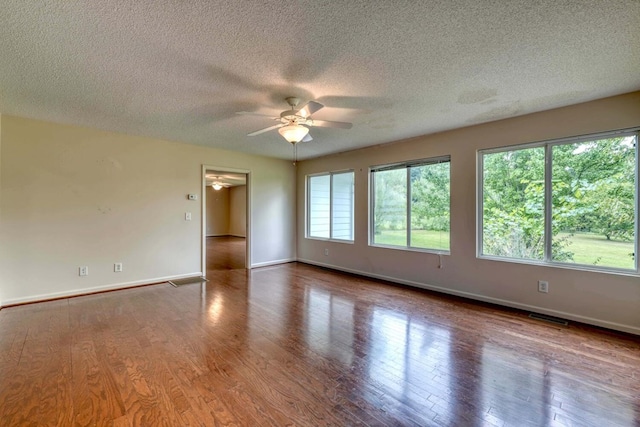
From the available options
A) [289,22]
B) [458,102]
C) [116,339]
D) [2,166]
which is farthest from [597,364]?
[2,166]

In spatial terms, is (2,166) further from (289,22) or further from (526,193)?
(526,193)

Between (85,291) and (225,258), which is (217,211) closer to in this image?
(225,258)

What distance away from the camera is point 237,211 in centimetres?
1259

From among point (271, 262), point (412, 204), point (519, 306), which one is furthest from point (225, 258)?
point (519, 306)

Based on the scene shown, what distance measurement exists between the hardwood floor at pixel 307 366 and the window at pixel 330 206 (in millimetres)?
2382

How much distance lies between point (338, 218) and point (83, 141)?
14.7ft

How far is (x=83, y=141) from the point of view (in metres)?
4.13

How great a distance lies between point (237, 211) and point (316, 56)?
11054mm

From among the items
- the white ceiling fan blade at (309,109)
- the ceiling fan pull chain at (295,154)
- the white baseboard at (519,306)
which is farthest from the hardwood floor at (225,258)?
the white ceiling fan blade at (309,109)

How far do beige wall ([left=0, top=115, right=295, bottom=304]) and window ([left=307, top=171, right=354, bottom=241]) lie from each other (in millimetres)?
1923

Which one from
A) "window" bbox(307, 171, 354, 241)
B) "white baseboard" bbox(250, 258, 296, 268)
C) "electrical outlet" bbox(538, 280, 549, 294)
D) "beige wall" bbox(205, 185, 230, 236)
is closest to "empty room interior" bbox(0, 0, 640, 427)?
"electrical outlet" bbox(538, 280, 549, 294)

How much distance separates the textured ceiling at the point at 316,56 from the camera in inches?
68.8

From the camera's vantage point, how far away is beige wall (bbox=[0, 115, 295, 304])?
12.1 ft

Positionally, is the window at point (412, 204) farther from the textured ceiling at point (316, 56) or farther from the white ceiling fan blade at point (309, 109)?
the white ceiling fan blade at point (309, 109)
